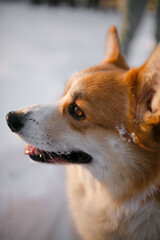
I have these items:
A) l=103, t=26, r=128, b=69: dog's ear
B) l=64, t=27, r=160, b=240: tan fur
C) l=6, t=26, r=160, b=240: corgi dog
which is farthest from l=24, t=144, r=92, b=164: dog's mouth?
l=103, t=26, r=128, b=69: dog's ear

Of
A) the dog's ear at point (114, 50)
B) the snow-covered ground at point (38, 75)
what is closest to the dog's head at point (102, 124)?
the dog's ear at point (114, 50)

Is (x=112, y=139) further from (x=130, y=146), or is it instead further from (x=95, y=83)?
(x=95, y=83)

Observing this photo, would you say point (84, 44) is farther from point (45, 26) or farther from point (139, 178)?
point (139, 178)

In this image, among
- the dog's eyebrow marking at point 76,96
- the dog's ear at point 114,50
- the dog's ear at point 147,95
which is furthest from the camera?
Answer: the dog's ear at point 114,50

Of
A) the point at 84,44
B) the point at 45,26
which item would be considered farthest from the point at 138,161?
the point at 45,26

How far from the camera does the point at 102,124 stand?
134 centimetres

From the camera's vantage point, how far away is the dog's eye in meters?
1.38

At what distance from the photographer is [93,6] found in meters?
6.81

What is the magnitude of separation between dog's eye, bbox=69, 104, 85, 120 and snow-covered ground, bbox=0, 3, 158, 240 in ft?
1.83

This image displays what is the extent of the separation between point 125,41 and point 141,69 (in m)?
2.16

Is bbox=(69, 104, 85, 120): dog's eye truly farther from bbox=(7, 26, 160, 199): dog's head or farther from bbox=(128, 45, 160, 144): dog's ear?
bbox=(128, 45, 160, 144): dog's ear

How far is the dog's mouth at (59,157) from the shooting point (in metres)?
1.44

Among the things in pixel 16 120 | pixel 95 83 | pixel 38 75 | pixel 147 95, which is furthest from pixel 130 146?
pixel 38 75

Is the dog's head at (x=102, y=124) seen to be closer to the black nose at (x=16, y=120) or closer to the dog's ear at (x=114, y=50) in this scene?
the black nose at (x=16, y=120)
